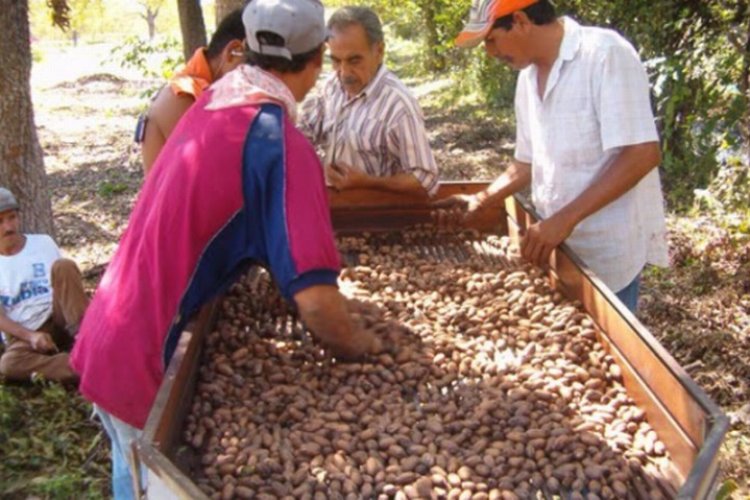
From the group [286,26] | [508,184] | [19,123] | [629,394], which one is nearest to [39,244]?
[19,123]

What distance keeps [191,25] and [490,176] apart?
345cm

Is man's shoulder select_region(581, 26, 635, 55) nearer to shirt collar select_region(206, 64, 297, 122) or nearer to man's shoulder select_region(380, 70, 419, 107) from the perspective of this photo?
man's shoulder select_region(380, 70, 419, 107)

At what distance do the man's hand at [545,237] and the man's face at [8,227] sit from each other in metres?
3.06

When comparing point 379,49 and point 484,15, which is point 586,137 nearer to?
point 484,15

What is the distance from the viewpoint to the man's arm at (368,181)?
3.81 meters

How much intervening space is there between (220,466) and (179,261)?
534 mm

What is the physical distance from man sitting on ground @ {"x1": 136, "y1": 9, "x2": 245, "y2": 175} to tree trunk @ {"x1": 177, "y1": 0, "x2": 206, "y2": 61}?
5.61 m

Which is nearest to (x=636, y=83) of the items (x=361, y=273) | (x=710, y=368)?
(x=361, y=273)

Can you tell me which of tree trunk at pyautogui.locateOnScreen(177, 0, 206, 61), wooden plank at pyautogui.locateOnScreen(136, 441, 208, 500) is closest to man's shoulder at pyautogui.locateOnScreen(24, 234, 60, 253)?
wooden plank at pyautogui.locateOnScreen(136, 441, 208, 500)

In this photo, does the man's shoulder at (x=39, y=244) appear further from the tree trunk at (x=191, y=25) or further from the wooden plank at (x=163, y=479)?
the tree trunk at (x=191, y=25)

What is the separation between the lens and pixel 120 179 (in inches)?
399

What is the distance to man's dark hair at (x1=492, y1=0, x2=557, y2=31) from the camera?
121 inches

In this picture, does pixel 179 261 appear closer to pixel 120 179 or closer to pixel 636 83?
pixel 636 83

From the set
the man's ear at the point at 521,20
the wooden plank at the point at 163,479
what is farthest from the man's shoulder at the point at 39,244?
the wooden plank at the point at 163,479
